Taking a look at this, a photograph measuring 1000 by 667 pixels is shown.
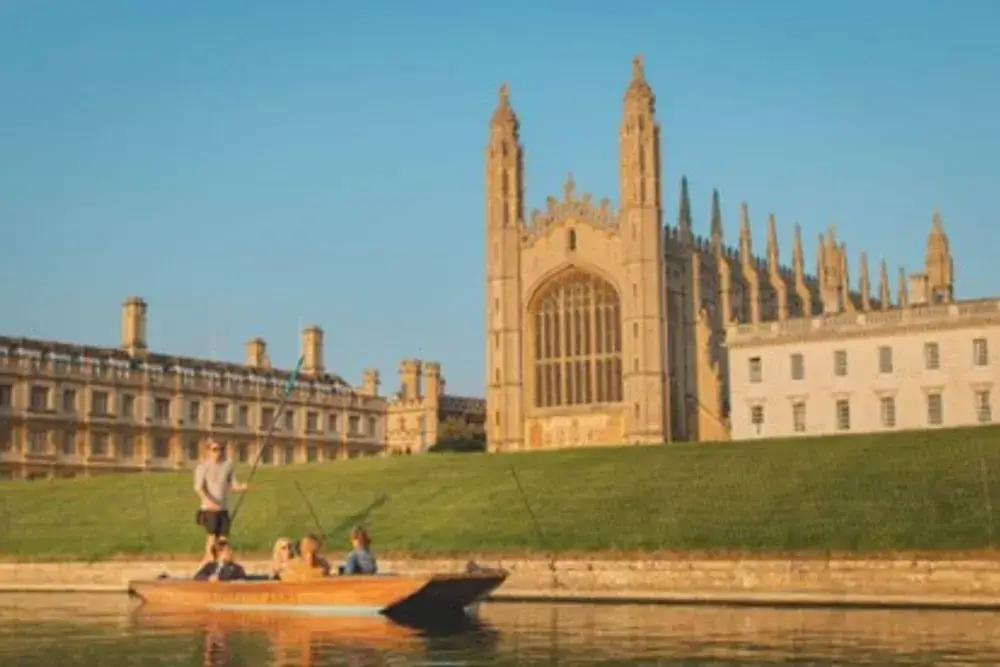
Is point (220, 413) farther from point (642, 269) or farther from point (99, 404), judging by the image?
point (642, 269)

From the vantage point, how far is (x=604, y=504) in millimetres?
41781

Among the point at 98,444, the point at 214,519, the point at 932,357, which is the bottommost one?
the point at 214,519

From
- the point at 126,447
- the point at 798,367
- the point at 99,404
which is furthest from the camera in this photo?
the point at 126,447

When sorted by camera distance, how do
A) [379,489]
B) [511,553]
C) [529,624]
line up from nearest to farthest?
[529,624] → [511,553] → [379,489]

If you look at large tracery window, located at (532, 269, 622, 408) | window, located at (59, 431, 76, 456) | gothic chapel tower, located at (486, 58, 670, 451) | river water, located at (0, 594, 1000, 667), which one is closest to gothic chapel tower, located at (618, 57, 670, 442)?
gothic chapel tower, located at (486, 58, 670, 451)

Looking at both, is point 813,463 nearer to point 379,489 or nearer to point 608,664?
point 379,489

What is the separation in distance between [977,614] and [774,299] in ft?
230

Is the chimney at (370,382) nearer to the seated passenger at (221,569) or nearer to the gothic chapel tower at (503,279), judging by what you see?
the gothic chapel tower at (503,279)

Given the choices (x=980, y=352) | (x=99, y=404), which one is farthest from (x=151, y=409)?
(x=980, y=352)

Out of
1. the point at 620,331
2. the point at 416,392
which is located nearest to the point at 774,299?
the point at 620,331

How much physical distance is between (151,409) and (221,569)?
66.2 metres

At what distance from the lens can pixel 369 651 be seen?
17438 millimetres

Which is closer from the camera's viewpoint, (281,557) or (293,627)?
(293,627)

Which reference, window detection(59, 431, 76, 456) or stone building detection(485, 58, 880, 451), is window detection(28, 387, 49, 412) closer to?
window detection(59, 431, 76, 456)
